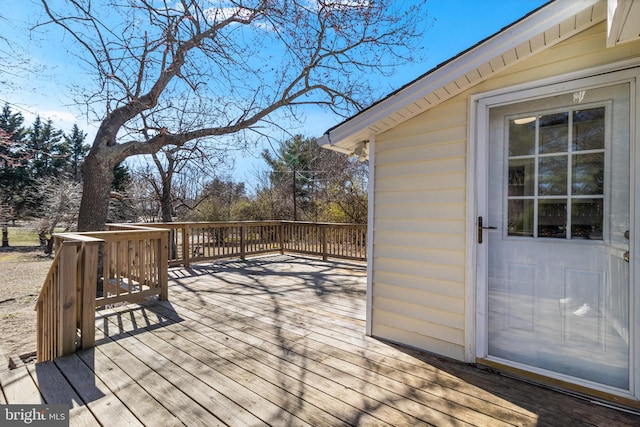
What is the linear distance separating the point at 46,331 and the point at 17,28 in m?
4.88

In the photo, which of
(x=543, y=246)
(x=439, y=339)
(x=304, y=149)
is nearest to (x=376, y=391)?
(x=439, y=339)

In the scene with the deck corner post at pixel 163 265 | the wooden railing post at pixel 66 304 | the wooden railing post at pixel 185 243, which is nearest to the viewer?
the wooden railing post at pixel 66 304

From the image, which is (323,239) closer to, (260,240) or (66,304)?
(260,240)

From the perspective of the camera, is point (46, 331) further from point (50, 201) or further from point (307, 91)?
point (50, 201)

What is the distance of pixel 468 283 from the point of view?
7.66 feet

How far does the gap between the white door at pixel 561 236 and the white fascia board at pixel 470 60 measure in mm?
424

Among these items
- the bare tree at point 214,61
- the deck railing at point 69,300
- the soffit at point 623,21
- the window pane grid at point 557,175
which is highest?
the bare tree at point 214,61

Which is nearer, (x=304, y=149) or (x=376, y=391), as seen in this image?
(x=376, y=391)

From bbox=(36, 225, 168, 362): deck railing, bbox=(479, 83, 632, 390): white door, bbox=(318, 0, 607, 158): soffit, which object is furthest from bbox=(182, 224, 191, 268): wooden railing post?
bbox=(479, 83, 632, 390): white door

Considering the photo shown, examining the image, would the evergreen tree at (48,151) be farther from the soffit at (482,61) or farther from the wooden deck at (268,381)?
the soffit at (482,61)

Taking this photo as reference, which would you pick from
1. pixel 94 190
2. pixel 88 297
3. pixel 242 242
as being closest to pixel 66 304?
pixel 88 297

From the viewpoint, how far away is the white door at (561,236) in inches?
74.1

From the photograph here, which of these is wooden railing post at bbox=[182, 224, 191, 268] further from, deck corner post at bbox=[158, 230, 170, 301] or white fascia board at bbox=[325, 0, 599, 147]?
white fascia board at bbox=[325, 0, 599, 147]

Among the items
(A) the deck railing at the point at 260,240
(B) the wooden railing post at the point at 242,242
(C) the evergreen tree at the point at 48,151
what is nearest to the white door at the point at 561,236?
(A) the deck railing at the point at 260,240
